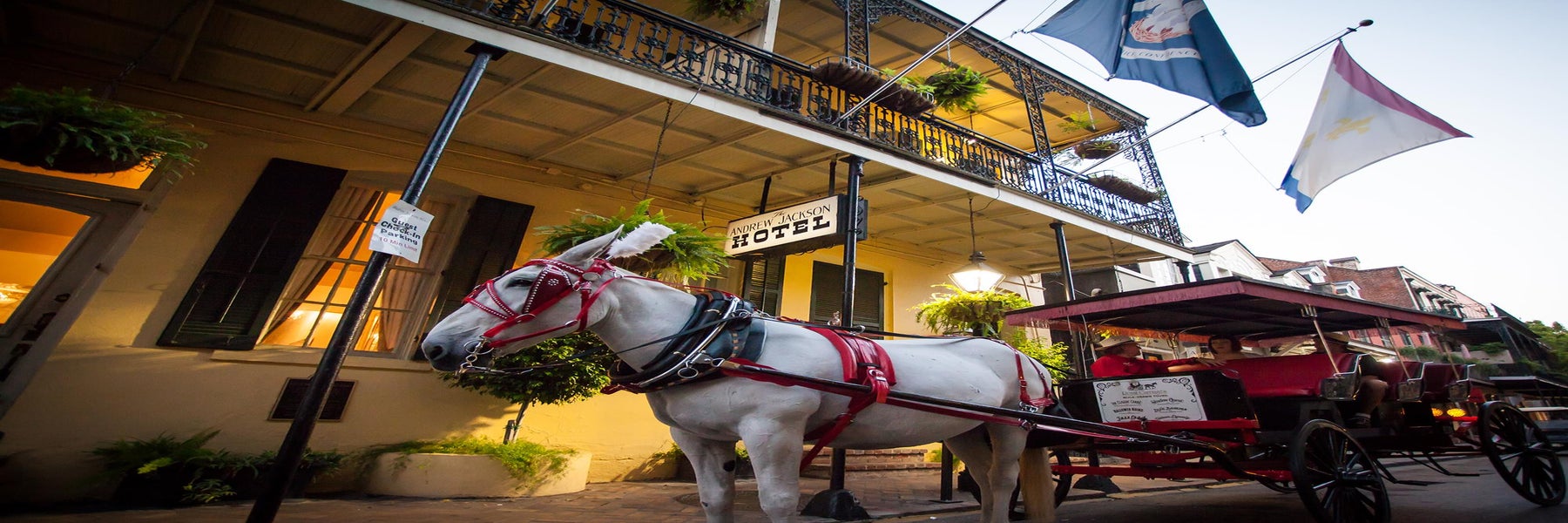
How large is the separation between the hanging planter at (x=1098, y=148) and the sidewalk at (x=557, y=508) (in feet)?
23.2

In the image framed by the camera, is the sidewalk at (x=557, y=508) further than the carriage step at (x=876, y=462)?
No

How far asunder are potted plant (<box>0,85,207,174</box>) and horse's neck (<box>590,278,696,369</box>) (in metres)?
4.27

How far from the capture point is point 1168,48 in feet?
19.9

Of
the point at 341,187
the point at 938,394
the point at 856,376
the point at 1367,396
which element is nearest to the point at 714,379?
the point at 856,376

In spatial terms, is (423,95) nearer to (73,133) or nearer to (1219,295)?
(73,133)

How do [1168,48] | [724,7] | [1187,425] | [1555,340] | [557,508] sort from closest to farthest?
1. [1187,425]
2. [557,508]
3. [1168,48]
4. [724,7]
5. [1555,340]

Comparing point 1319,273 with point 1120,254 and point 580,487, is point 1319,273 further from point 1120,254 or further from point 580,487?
point 580,487

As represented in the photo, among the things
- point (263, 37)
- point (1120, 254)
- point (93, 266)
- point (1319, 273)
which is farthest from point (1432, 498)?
point (1319, 273)

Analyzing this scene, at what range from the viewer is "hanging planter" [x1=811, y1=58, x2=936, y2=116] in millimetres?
6605

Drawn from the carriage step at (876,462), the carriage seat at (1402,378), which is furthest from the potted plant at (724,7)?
the carriage seat at (1402,378)

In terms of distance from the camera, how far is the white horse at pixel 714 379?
6.87ft

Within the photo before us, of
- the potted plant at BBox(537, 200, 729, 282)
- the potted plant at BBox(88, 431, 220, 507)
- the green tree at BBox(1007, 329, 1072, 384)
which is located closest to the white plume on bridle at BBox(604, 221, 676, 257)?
the potted plant at BBox(537, 200, 729, 282)

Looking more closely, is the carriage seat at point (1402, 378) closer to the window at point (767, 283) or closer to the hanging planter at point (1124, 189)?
the hanging planter at point (1124, 189)

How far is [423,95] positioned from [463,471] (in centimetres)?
382
